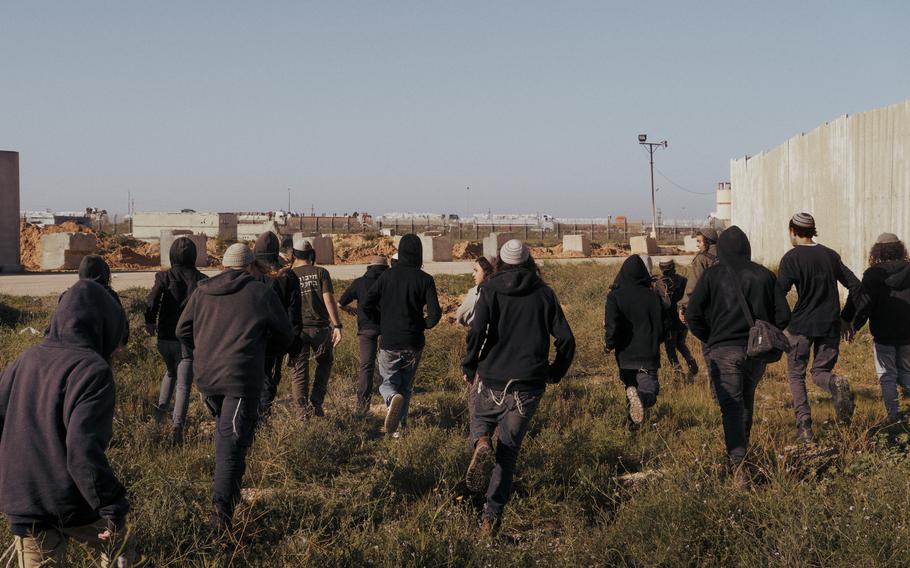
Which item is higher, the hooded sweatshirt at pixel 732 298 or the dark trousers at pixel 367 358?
the hooded sweatshirt at pixel 732 298

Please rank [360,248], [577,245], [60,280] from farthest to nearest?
[577,245] < [360,248] < [60,280]

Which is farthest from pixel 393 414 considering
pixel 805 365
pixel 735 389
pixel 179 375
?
pixel 805 365

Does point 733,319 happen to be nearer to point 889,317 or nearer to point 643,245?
point 889,317

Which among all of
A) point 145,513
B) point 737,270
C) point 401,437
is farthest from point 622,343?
point 145,513

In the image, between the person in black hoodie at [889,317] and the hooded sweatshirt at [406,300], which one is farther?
the hooded sweatshirt at [406,300]

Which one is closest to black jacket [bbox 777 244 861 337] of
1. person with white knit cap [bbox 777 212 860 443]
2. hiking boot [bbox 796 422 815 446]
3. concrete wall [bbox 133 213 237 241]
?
person with white knit cap [bbox 777 212 860 443]

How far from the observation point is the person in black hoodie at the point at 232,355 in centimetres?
476

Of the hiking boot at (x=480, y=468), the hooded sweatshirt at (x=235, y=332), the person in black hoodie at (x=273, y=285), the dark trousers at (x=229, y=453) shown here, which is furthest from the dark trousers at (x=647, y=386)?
the dark trousers at (x=229, y=453)

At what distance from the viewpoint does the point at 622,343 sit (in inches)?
286

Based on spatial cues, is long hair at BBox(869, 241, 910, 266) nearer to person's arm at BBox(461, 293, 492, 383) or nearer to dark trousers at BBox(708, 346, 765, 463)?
dark trousers at BBox(708, 346, 765, 463)

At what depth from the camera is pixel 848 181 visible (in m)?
15.1

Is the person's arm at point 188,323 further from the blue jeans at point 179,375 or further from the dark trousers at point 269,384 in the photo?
the blue jeans at point 179,375

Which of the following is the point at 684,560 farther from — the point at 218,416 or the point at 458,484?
the point at 218,416

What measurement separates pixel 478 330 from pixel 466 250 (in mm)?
30761
